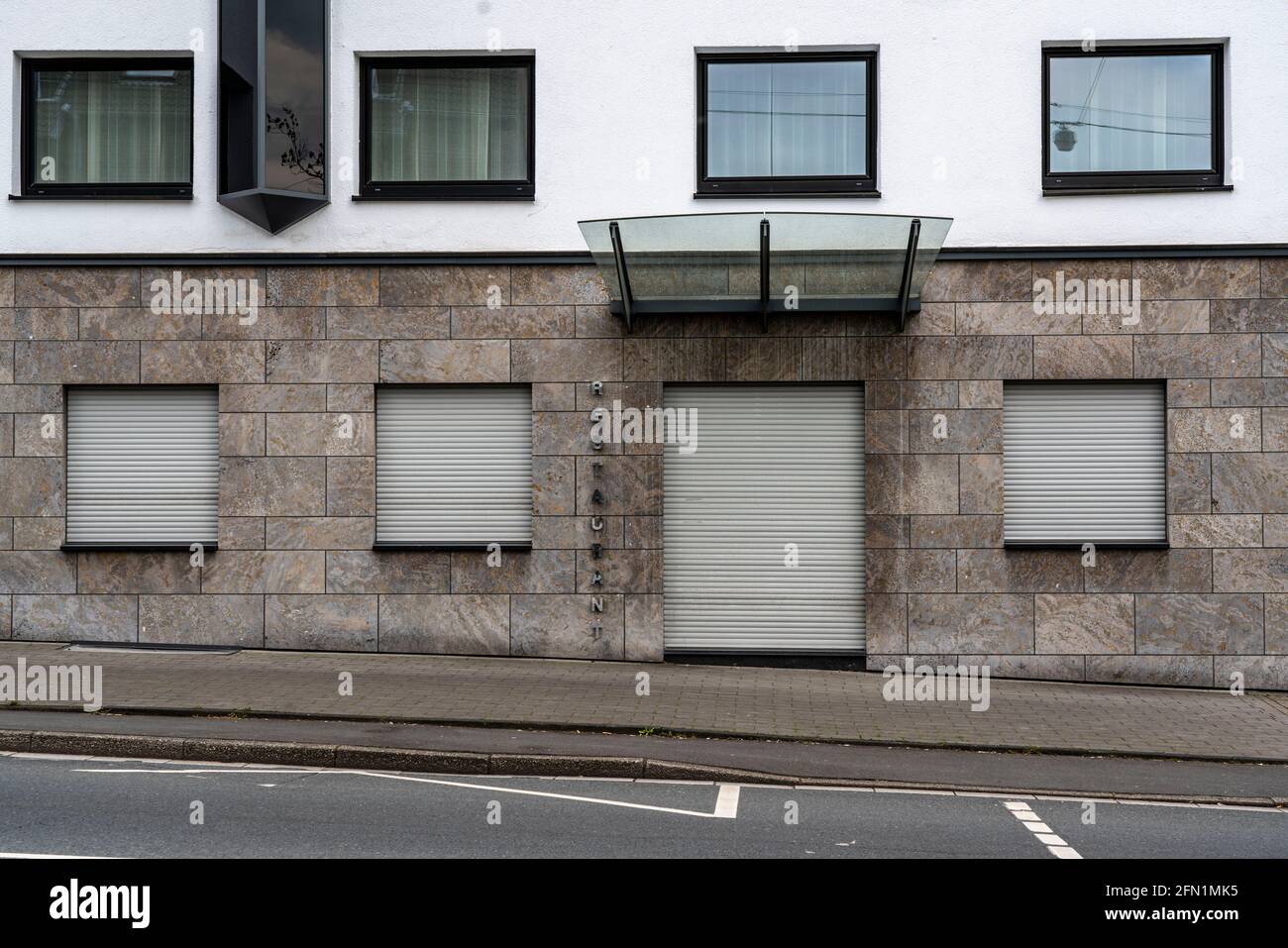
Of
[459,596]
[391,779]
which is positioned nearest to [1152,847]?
[391,779]

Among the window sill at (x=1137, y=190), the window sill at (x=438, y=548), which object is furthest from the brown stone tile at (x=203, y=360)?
the window sill at (x=1137, y=190)

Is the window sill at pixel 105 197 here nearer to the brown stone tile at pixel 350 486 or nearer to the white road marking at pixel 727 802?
the brown stone tile at pixel 350 486

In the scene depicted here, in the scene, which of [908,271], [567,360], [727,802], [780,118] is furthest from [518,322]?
[727,802]

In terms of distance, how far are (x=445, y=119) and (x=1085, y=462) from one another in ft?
26.6

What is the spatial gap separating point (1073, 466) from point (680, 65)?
619 cm

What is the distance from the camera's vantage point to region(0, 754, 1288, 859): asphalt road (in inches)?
288

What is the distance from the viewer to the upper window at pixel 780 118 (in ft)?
48.5

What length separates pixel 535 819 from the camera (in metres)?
8.07

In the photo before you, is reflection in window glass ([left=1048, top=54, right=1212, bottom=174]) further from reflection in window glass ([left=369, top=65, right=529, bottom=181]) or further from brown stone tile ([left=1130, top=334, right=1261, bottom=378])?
reflection in window glass ([left=369, top=65, right=529, bottom=181])

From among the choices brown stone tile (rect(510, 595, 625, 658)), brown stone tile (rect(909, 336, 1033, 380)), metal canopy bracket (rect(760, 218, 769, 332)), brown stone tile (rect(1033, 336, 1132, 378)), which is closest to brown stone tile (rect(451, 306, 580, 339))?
metal canopy bracket (rect(760, 218, 769, 332))

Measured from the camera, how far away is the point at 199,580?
14.7 m

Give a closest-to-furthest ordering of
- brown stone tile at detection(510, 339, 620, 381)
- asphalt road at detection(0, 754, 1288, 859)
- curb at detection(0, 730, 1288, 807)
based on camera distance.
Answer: asphalt road at detection(0, 754, 1288, 859)
curb at detection(0, 730, 1288, 807)
brown stone tile at detection(510, 339, 620, 381)

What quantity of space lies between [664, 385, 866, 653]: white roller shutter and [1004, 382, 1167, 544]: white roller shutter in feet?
6.18

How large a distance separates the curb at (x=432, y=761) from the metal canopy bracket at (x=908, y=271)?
6.08 metres
